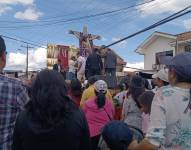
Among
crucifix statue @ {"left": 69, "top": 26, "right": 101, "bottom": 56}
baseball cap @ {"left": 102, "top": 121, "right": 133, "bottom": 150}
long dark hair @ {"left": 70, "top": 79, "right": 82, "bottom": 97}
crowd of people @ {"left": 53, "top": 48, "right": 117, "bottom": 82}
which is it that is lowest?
baseball cap @ {"left": 102, "top": 121, "right": 133, "bottom": 150}

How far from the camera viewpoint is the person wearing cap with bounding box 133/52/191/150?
3.37 metres

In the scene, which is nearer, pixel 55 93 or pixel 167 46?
pixel 55 93

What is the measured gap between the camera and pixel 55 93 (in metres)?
3.38

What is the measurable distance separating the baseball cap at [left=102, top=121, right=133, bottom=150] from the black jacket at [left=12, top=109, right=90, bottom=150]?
24 centimetres

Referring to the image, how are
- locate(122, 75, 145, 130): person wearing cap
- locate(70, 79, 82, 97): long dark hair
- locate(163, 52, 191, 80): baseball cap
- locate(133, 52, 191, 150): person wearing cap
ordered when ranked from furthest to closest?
locate(70, 79, 82, 97): long dark hair, locate(122, 75, 145, 130): person wearing cap, locate(163, 52, 191, 80): baseball cap, locate(133, 52, 191, 150): person wearing cap

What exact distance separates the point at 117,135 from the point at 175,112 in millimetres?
532

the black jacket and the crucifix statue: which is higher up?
the crucifix statue

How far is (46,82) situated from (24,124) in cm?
37

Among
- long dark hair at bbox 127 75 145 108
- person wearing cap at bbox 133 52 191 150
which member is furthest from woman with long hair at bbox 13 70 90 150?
long dark hair at bbox 127 75 145 108

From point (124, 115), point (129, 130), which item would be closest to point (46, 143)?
point (129, 130)

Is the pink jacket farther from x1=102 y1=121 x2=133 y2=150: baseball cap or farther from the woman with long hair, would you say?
the woman with long hair

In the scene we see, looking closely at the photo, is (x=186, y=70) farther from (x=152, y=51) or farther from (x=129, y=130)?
(x=152, y=51)

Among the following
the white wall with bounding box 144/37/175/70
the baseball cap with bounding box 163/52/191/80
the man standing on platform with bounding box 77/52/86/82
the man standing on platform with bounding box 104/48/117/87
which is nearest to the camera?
the baseball cap with bounding box 163/52/191/80

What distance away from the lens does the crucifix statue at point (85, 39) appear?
73.5 feet
